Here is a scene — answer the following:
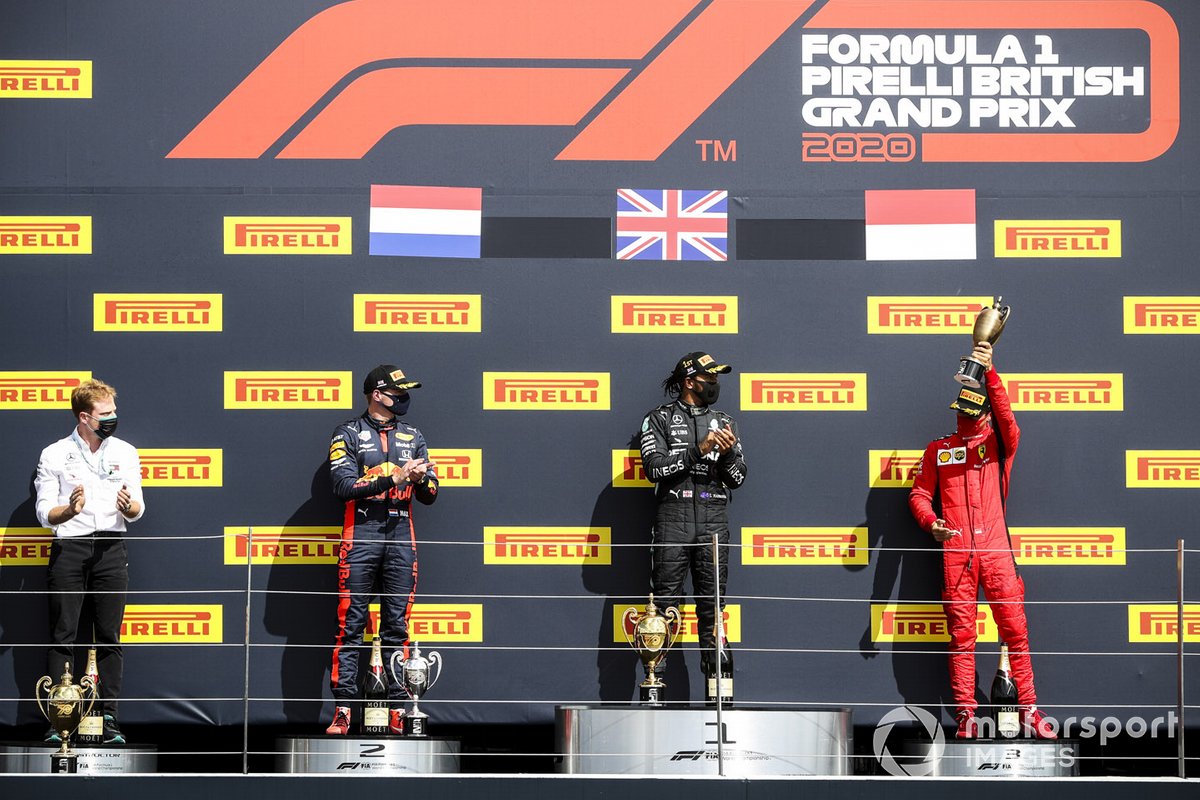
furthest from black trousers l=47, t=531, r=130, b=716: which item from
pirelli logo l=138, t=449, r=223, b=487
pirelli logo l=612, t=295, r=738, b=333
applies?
pirelli logo l=612, t=295, r=738, b=333

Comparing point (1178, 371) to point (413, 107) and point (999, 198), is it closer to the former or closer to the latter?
point (999, 198)

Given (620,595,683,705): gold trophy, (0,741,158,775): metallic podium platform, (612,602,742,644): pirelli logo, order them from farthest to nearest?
(612,602,742,644): pirelli logo < (620,595,683,705): gold trophy < (0,741,158,775): metallic podium platform

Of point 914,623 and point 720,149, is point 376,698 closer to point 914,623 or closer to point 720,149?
point 914,623

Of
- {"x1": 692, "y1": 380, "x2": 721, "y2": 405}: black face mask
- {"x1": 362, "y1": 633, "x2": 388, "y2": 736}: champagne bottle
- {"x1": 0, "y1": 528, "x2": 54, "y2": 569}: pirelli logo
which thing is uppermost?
{"x1": 692, "y1": 380, "x2": 721, "y2": 405}: black face mask

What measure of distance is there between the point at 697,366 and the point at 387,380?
4.22ft

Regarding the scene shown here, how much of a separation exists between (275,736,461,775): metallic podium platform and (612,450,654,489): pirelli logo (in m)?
1.50

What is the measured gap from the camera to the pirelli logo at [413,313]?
6531mm

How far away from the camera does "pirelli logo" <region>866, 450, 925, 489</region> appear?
6527 mm

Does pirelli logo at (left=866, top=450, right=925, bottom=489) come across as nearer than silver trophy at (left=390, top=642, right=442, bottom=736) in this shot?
No

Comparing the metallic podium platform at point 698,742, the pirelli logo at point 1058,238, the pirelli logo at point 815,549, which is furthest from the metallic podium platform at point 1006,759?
the pirelli logo at point 1058,238

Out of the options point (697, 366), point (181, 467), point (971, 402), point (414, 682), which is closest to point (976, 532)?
point (971, 402)

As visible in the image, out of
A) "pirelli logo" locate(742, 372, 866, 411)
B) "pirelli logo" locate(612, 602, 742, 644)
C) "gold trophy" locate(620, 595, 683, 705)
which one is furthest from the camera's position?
"pirelli logo" locate(742, 372, 866, 411)

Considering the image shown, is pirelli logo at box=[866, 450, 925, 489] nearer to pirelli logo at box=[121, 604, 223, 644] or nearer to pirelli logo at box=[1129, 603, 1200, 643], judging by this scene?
pirelli logo at box=[1129, 603, 1200, 643]

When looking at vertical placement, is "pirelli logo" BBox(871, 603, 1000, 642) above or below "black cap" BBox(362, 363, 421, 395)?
below
